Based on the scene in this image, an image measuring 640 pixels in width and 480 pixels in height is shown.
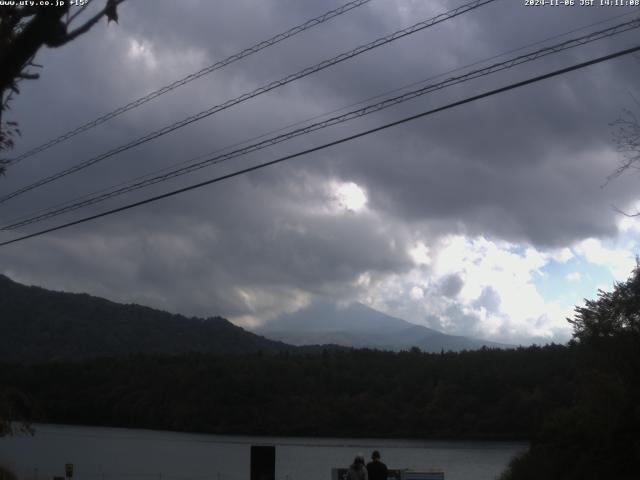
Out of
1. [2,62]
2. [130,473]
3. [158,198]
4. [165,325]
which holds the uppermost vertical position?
[165,325]

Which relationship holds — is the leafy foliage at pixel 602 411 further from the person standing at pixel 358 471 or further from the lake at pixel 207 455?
the lake at pixel 207 455

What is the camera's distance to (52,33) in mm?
6555

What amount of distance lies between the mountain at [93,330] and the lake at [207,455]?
26.8 meters

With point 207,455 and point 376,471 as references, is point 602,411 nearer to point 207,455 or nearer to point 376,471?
point 376,471

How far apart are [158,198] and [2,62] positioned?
412 inches

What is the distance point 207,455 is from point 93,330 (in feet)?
255

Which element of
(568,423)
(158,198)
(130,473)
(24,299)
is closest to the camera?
(158,198)

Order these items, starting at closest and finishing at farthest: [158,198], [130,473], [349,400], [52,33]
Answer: [52,33], [158,198], [130,473], [349,400]

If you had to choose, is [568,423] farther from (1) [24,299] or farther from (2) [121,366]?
(1) [24,299]

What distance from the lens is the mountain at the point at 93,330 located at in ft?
404

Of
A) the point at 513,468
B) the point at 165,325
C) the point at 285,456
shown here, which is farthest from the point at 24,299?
the point at 513,468

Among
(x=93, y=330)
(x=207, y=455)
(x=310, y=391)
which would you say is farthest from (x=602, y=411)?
(x=93, y=330)

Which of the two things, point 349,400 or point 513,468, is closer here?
point 513,468

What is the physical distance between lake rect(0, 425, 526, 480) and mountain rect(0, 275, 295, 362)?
26.8m
